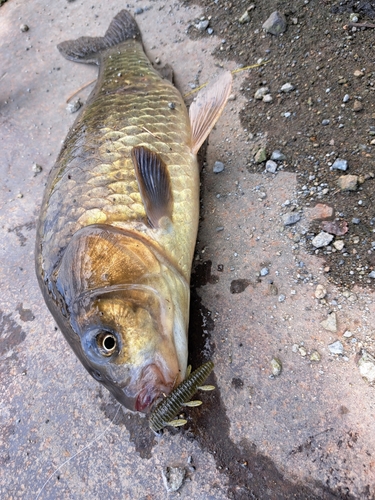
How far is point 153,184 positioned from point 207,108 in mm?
964

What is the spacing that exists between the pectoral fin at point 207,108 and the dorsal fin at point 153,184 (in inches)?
22.8

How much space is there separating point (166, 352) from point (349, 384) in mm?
1039

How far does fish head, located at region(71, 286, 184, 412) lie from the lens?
1.84 m

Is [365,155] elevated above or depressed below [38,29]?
below

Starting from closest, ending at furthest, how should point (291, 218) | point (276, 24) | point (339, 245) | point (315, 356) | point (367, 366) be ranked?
point (367, 366)
point (315, 356)
point (339, 245)
point (291, 218)
point (276, 24)

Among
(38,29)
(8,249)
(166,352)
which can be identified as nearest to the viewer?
(166,352)

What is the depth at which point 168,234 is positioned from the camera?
2.36m

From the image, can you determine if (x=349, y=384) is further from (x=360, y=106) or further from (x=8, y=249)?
(x=8, y=249)

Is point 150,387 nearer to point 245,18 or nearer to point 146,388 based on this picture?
point 146,388

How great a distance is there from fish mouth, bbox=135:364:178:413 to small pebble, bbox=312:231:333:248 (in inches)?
50.0

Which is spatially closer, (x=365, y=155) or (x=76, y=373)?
(x=365, y=155)

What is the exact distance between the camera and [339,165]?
247 centimetres

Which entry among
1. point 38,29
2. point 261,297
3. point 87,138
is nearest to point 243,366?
point 261,297

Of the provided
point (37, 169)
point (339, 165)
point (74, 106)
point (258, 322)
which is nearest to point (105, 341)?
point (258, 322)
